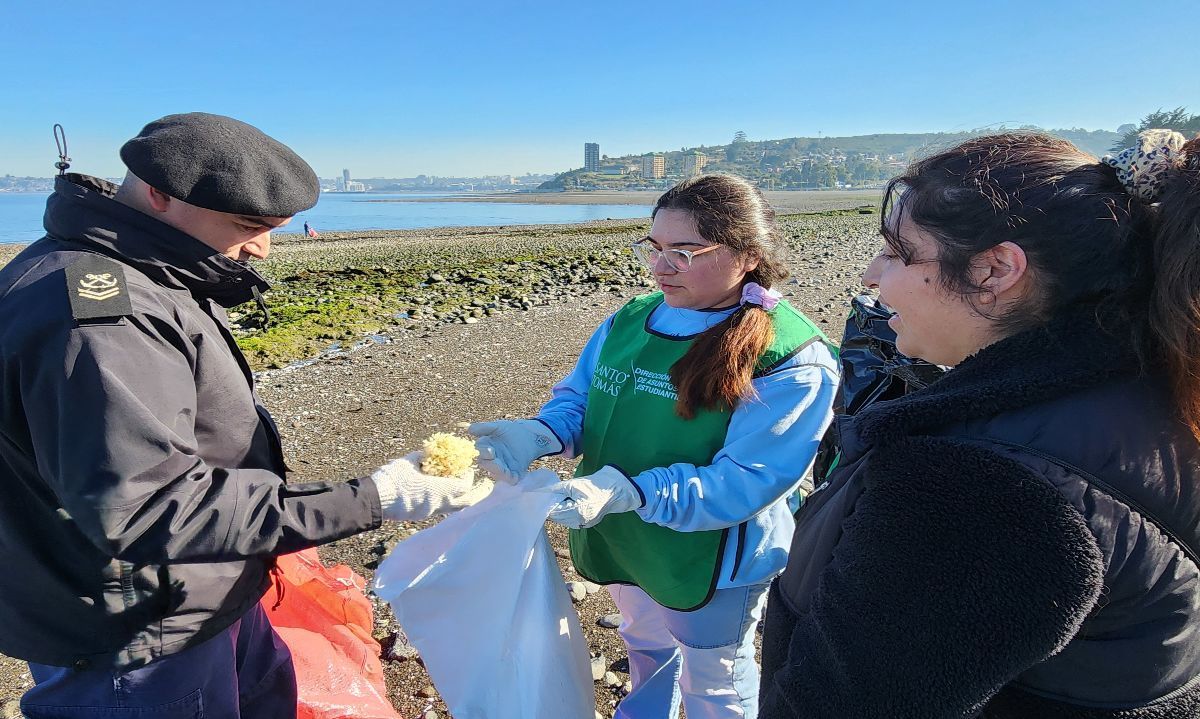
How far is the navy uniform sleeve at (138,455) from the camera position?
1555 millimetres

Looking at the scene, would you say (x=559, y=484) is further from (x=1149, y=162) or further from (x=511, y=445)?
(x=1149, y=162)

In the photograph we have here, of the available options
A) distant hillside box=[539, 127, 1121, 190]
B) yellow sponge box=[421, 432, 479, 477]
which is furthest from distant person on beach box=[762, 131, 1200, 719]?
distant hillside box=[539, 127, 1121, 190]

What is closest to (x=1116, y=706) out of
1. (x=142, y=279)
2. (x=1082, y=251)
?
(x=1082, y=251)

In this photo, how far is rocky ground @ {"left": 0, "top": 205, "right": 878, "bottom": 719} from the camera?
156 inches

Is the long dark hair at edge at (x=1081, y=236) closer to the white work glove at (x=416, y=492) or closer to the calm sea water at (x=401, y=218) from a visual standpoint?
the white work glove at (x=416, y=492)

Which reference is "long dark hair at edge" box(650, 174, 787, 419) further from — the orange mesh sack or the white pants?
the orange mesh sack

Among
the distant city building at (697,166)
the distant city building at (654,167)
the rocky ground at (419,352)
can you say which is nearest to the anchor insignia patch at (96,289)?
the rocky ground at (419,352)

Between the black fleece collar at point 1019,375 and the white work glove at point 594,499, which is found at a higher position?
the black fleece collar at point 1019,375

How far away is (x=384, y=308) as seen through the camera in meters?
11.9

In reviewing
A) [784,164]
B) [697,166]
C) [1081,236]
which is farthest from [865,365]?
[784,164]

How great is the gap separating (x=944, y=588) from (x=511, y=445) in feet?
6.03

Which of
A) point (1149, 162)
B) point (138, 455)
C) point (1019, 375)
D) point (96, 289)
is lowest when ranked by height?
point (138, 455)

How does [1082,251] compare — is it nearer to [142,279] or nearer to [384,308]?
[142,279]

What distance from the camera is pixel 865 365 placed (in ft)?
10.3
